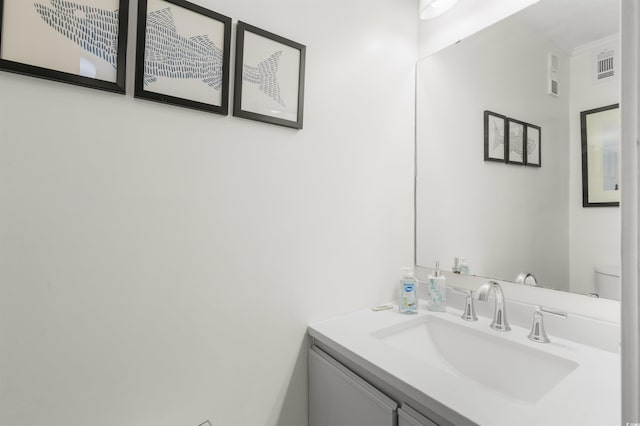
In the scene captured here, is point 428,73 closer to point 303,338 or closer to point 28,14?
point 303,338

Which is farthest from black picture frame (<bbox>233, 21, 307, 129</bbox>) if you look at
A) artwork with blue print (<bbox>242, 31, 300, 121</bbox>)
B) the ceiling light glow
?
the ceiling light glow

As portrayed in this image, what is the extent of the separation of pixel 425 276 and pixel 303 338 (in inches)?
26.2

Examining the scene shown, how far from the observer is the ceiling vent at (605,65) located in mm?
904

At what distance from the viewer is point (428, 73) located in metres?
1.44

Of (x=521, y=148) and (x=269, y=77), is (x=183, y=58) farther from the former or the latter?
(x=521, y=148)

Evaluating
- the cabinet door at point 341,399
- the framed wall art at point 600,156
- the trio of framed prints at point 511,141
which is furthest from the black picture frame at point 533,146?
the cabinet door at point 341,399

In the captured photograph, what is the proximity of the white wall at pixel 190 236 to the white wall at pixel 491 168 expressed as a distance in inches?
Result: 8.8

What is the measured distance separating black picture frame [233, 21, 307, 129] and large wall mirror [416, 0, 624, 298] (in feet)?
2.22

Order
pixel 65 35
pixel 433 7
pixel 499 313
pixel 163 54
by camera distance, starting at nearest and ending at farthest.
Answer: pixel 65 35 → pixel 163 54 → pixel 499 313 → pixel 433 7

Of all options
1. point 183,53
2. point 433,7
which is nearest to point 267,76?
point 183,53

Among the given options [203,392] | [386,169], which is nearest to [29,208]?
[203,392]

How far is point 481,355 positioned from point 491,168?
2.33 feet

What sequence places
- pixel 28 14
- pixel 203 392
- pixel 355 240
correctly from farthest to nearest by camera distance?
1. pixel 355 240
2. pixel 203 392
3. pixel 28 14

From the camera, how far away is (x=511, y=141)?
3.83ft
